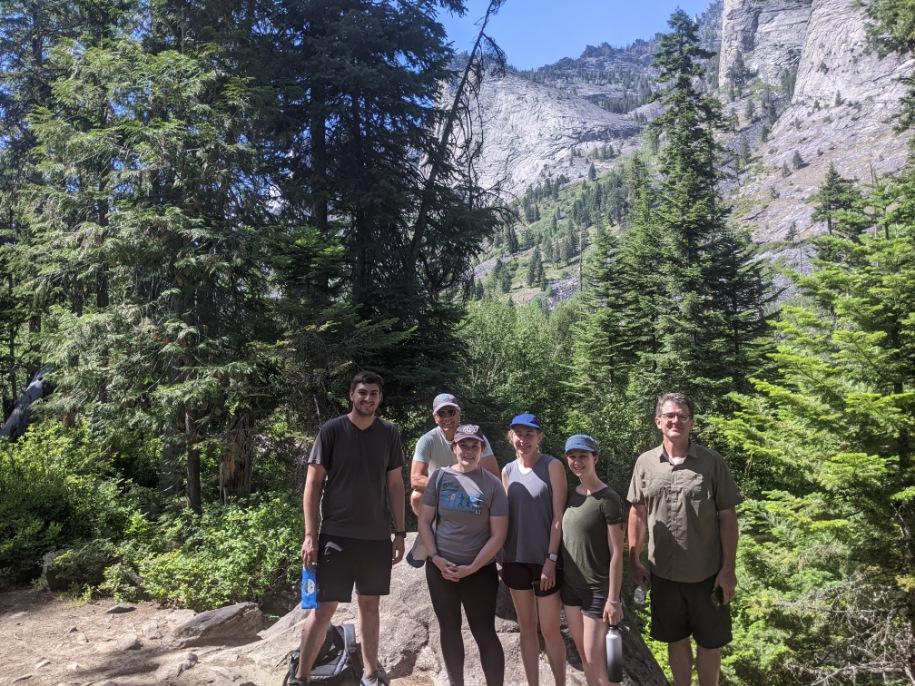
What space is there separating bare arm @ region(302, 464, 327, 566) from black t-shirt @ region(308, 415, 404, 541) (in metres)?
0.05

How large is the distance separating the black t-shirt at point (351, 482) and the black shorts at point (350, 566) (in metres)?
0.07

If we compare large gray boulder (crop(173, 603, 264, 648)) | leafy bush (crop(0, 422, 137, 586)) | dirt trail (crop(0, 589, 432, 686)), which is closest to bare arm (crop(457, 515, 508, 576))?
dirt trail (crop(0, 589, 432, 686))

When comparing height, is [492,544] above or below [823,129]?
below

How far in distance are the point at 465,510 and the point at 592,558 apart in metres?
0.79

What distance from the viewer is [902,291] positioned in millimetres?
7258

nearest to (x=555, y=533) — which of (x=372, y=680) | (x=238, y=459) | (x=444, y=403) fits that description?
(x=444, y=403)

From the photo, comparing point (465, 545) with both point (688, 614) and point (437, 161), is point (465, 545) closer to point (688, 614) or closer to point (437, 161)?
point (688, 614)

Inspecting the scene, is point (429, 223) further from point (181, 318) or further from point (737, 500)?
point (737, 500)

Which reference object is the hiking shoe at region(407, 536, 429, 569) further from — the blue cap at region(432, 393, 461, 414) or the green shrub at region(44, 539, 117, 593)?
the green shrub at region(44, 539, 117, 593)

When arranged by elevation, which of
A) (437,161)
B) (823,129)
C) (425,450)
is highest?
(823,129)

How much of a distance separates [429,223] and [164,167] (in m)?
4.70

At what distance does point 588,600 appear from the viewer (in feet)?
11.4

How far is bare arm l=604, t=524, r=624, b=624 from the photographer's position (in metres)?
3.36

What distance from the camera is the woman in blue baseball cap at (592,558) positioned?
3389 mm
